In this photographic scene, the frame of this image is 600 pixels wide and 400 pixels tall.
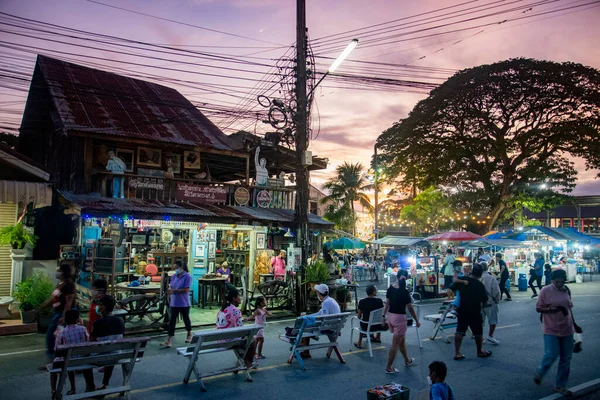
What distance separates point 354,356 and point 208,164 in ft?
43.4

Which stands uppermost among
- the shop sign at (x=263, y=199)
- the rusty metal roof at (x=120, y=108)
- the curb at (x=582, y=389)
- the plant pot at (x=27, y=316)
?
the rusty metal roof at (x=120, y=108)

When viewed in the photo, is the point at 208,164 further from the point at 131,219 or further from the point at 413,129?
the point at 413,129

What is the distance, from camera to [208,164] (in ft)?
65.8

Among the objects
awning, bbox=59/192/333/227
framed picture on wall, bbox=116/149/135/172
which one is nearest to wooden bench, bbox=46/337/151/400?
awning, bbox=59/192/333/227

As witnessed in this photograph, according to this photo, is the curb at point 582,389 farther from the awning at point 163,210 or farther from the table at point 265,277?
the table at point 265,277

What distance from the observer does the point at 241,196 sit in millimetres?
17328

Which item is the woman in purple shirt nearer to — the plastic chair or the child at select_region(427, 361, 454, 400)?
the plastic chair

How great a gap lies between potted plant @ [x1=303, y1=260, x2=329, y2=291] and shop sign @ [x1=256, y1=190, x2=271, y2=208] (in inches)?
196

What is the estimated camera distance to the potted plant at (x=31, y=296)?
35.0 ft

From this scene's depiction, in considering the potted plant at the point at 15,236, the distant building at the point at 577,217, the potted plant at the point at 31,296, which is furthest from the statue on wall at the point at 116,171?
the distant building at the point at 577,217

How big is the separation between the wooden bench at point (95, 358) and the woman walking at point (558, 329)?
19.0 ft

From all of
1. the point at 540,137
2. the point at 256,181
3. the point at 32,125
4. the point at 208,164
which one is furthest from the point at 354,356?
the point at 540,137

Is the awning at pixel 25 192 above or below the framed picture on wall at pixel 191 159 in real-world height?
below

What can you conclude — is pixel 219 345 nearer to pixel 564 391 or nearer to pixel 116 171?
pixel 564 391
